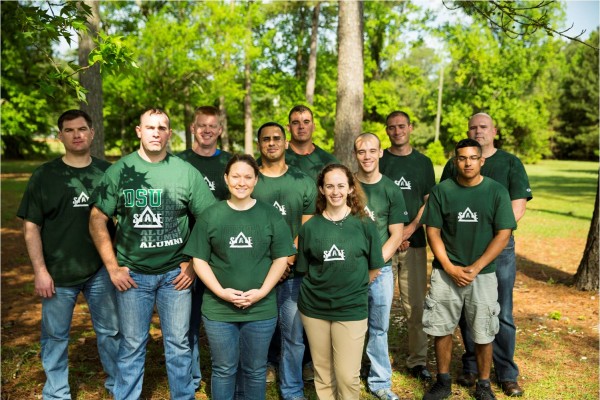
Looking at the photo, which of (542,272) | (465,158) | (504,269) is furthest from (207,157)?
(542,272)

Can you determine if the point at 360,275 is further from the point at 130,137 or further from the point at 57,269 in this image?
the point at 130,137

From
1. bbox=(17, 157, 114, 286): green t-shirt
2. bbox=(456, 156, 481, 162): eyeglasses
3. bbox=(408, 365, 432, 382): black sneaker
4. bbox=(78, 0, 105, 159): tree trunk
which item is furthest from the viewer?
bbox=(78, 0, 105, 159): tree trunk

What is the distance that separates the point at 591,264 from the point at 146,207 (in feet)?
24.0

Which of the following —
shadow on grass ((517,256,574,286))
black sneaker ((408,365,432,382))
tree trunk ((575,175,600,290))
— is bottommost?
shadow on grass ((517,256,574,286))

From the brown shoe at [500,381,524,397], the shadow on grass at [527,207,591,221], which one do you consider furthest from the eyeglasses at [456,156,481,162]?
the shadow on grass at [527,207,591,221]

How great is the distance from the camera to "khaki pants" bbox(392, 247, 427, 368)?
5074 millimetres

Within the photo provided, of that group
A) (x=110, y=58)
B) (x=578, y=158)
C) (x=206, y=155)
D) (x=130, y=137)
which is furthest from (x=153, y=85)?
(x=578, y=158)

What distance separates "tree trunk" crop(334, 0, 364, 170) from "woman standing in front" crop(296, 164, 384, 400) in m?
3.40

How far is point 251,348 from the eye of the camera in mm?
3701

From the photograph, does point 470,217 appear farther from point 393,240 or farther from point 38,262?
point 38,262

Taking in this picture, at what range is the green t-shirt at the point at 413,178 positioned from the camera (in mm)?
5051

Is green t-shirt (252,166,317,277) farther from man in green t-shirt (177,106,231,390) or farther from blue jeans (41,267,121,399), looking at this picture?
blue jeans (41,267,121,399)

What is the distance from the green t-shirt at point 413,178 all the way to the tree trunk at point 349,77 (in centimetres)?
208

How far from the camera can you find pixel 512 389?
4.59 metres
